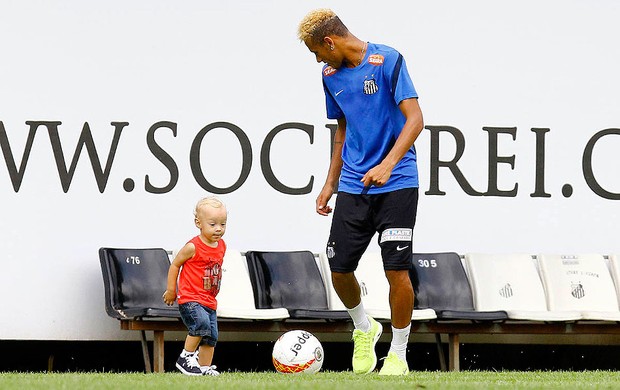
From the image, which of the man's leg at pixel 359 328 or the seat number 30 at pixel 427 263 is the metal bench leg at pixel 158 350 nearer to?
the seat number 30 at pixel 427 263

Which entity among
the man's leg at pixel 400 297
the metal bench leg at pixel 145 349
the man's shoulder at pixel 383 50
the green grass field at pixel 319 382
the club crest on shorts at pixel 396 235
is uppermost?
the man's shoulder at pixel 383 50

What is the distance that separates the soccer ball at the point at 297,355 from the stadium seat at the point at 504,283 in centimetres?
300

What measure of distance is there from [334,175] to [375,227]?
0.50 meters

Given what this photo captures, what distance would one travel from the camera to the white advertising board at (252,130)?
32.9 ft

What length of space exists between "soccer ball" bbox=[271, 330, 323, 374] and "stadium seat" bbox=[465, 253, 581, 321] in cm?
300

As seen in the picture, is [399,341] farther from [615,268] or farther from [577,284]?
[615,268]

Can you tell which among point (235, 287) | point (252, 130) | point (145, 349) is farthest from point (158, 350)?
point (252, 130)

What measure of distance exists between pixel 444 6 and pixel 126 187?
2.94m

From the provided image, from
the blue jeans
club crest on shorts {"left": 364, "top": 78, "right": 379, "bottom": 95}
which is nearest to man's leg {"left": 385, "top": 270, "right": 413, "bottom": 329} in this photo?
club crest on shorts {"left": 364, "top": 78, "right": 379, "bottom": 95}

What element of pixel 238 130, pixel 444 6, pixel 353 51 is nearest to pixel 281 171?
pixel 238 130

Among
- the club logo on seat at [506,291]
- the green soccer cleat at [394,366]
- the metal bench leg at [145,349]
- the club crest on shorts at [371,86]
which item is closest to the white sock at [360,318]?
the green soccer cleat at [394,366]

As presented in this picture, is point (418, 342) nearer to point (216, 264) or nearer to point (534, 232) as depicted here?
point (534, 232)

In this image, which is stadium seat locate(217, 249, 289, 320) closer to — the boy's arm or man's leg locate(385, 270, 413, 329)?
the boy's arm

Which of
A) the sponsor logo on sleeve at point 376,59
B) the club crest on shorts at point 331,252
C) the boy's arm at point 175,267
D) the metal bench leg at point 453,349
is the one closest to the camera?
the sponsor logo on sleeve at point 376,59
